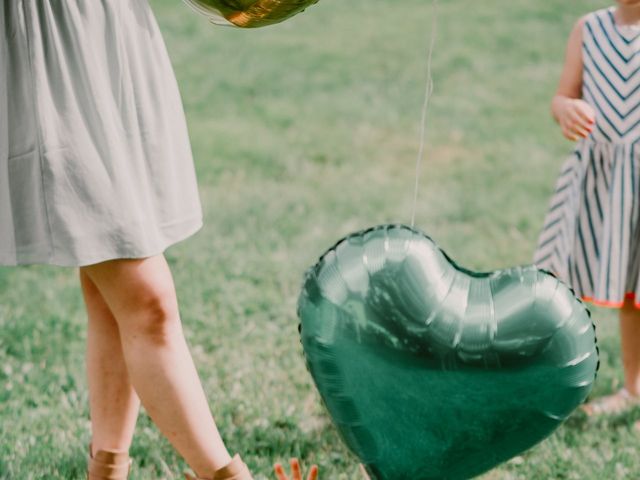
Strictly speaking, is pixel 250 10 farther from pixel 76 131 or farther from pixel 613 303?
pixel 613 303

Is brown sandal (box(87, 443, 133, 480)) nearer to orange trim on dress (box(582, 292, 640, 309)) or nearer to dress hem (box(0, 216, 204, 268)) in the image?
dress hem (box(0, 216, 204, 268))

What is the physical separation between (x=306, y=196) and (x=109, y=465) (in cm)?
270

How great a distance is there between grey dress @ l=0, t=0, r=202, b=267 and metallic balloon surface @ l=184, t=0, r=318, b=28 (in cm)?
15

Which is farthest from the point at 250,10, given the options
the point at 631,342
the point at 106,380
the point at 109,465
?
the point at 631,342

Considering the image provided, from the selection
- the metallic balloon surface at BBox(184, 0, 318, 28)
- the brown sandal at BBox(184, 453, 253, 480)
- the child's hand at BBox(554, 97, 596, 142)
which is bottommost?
the brown sandal at BBox(184, 453, 253, 480)

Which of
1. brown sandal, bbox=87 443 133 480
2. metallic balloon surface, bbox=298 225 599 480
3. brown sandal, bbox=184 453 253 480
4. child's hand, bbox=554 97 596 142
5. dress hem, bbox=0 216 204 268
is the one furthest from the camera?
child's hand, bbox=554 97 596 142

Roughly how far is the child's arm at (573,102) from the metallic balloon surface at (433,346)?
38.5 inches

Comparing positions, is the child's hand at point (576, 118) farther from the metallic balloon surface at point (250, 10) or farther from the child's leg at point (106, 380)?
the child's leg at point (106, 380)

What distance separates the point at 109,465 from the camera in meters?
2.54

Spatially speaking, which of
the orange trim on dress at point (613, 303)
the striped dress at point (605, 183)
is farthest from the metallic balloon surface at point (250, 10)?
the orange trim on dress at point (613, 303)

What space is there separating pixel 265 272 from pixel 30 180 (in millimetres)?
2135

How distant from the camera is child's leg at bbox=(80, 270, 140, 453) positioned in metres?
2.47

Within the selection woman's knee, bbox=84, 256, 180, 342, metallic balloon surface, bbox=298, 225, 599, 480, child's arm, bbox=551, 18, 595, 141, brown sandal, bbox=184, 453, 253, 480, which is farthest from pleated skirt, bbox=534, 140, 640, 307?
woman's knee, bbox=84, 256, 180, 342

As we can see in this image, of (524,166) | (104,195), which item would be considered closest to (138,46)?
(104,195)
